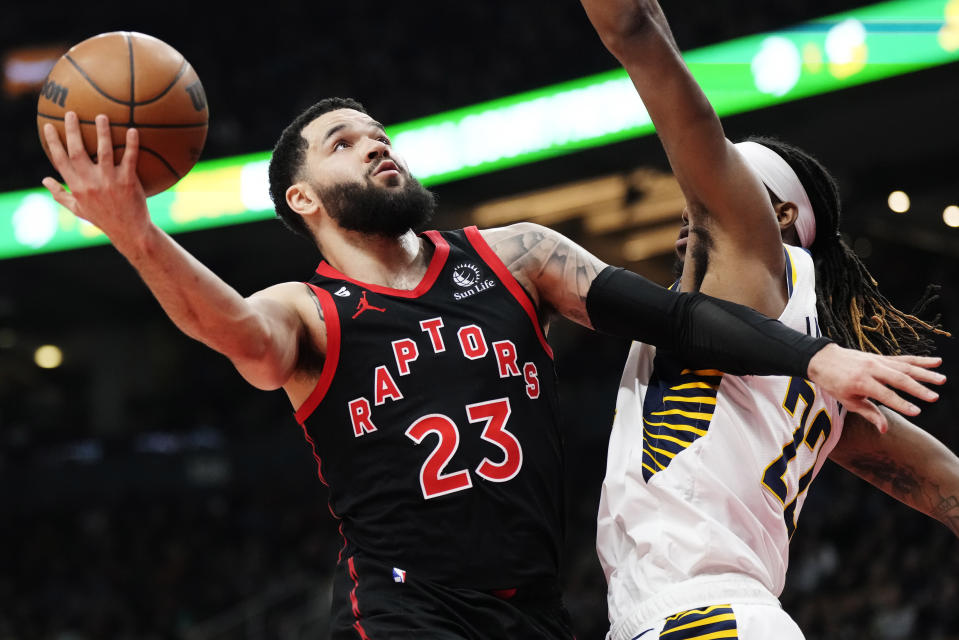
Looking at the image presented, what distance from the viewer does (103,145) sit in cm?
275

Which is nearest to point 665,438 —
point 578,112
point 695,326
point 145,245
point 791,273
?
point 695,326

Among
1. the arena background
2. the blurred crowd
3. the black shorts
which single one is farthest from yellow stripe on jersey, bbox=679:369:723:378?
the blurred crowd

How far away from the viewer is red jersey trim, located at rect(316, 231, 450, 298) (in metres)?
3.35

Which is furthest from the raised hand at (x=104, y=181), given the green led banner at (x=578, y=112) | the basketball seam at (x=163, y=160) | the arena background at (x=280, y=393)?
the green led banner at (x=578, y=112)

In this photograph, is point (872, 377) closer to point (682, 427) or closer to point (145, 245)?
point (682, 427)

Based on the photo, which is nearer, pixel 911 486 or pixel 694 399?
pixel 694 399

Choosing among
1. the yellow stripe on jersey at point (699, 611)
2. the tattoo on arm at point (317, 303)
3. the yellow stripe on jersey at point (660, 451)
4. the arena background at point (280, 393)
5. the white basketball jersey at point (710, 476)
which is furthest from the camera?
the arena background at point (280, 393)

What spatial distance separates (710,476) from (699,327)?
409 mm

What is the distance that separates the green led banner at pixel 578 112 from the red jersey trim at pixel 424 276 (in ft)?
30.1

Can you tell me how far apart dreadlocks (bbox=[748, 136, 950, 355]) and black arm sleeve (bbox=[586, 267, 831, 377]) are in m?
0.56

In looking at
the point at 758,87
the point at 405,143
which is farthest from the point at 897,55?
the point at 405,143

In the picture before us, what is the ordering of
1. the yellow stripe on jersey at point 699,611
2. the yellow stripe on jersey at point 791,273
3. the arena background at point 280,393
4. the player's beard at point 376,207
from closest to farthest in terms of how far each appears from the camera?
the yellow stripe on jersey at point 699,611 → the yellow stripe on jersey at point 791,273 → the player's beard at point 376,207 → the arena background at point 280,393

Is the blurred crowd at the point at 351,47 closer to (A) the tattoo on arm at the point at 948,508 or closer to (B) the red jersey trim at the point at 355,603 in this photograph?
(A) the tattoo on arm at the point at 948,508

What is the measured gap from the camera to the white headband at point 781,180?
333 centimetres
